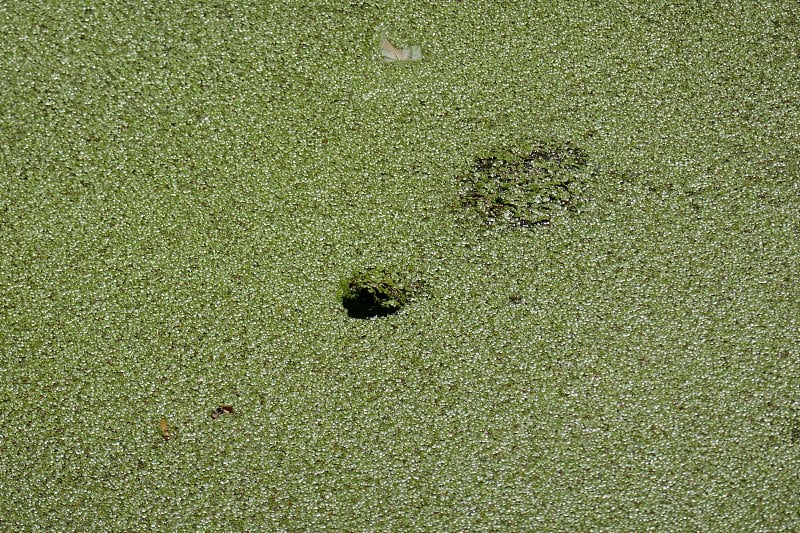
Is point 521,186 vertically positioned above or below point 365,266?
above

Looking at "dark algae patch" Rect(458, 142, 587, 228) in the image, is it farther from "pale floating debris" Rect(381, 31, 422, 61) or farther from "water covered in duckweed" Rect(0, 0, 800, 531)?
"pale floating debris" Rect(381, 31, 422, 61)

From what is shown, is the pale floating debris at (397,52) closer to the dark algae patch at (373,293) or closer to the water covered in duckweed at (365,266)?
the water covered in duckweed at (365,266)

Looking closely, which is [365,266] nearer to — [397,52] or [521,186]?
[521,186]

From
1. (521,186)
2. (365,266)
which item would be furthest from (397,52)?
(365,266)

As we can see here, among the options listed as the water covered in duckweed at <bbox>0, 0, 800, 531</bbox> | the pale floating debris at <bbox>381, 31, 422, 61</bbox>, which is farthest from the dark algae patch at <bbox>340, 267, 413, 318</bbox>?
the pale floating debris at <bbox>381, 31, 422, 61</bbox>

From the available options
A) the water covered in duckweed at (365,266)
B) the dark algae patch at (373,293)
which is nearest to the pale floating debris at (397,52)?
the water covered in duckweed at (365,266)

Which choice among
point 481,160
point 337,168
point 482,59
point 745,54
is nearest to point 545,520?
point 481,160
